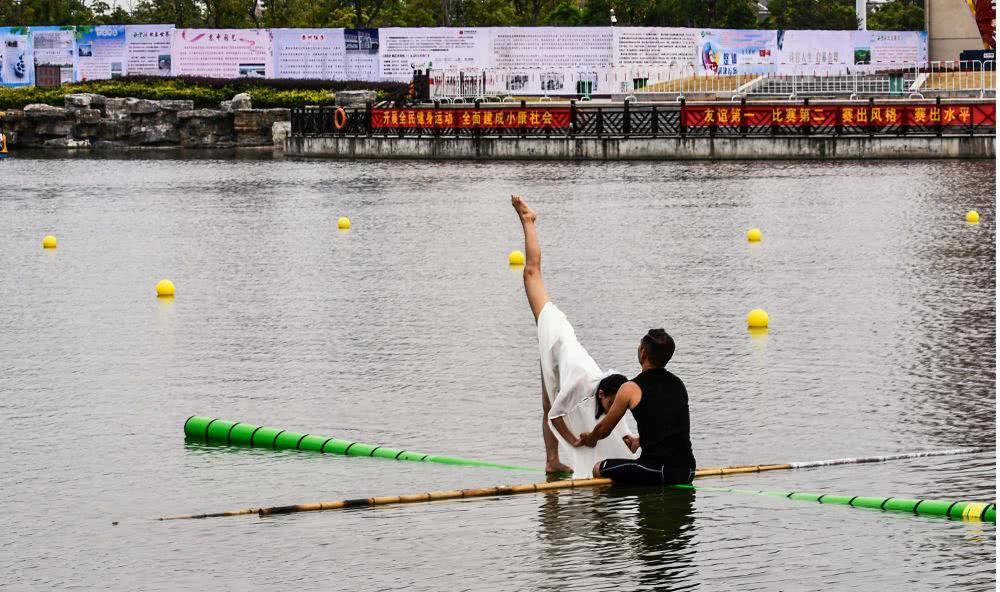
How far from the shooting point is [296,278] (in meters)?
21.8

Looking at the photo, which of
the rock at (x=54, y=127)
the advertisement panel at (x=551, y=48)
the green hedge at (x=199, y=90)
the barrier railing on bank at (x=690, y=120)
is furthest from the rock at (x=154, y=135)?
the barrier railing on bank at (x=690, y=120)

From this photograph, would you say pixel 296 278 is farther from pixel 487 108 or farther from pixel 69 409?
pixel 487 108

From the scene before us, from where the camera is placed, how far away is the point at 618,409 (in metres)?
9.84

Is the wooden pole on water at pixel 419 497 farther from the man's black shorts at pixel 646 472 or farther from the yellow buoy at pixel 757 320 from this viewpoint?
the yellow buoy at pixel 757 320

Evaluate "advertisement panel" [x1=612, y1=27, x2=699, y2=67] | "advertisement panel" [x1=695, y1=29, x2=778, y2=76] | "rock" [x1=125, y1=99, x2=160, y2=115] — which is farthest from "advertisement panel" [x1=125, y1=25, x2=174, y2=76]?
"advertisement panel" [x1=695, y1=29, x2=778, y2=76]

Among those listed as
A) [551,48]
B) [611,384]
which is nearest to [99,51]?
[551,48]

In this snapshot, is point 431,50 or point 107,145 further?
point 107,145

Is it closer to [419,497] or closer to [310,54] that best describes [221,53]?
[310,54]

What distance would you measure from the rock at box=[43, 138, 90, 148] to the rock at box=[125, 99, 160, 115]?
8.02ft

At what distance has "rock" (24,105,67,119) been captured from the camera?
6612 cm

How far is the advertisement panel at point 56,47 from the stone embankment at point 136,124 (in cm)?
347

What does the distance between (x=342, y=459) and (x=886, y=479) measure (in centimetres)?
376

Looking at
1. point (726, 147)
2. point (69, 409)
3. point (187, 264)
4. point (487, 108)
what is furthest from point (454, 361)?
point (487, 108)

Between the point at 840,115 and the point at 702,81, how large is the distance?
1721 centimetres
